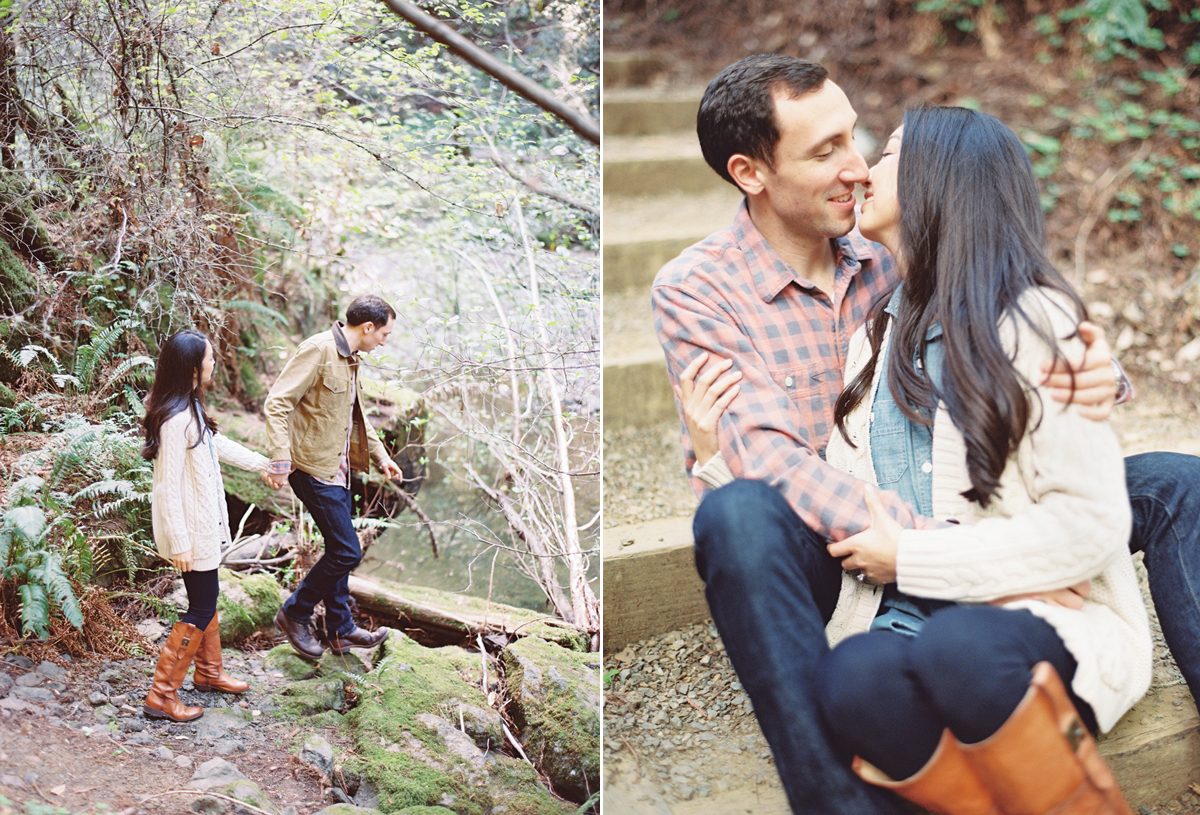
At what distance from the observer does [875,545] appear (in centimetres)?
135

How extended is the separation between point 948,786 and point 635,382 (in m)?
1.56

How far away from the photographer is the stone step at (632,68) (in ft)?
13.4

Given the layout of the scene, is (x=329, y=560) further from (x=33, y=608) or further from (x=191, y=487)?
(x=33, y=608)

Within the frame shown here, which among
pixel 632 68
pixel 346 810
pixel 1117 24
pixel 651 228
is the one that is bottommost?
pixel 346 810

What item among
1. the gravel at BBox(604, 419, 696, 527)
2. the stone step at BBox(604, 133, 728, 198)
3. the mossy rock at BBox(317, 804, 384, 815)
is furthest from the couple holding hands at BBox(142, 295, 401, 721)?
the stone step at BBox(604, 133, 728, 198)

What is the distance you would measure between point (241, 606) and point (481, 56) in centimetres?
119

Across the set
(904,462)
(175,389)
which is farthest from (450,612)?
(904,462)

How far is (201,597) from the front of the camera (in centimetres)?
156

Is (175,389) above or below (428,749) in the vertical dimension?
above

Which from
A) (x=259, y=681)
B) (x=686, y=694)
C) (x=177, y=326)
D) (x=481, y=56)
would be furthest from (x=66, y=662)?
(x=481, y=56)

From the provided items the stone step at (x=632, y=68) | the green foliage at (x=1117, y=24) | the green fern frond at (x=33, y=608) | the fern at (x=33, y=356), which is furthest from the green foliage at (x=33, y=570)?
the green foliage at (x=1117, y=24)

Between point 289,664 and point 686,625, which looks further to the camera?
point 686,625

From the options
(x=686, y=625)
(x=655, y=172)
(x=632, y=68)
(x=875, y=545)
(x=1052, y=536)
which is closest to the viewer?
(x=1052, y=536)

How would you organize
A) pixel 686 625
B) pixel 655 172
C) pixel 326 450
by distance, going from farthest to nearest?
pixel 655 172 → pixel 686 625 → pixel 326 450
